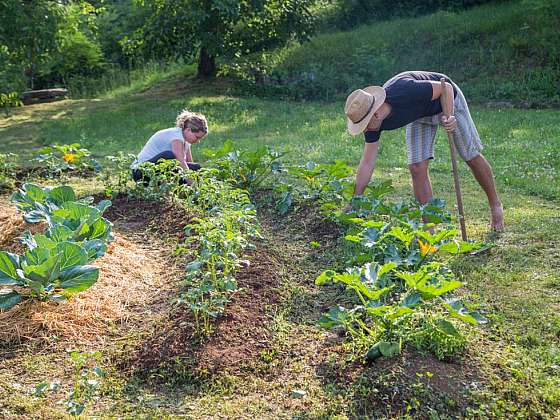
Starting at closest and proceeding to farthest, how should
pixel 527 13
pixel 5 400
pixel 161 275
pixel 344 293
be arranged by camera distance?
pixel 5 400 < pixel 344 293 < pixel 161 275 < pixel 527 13

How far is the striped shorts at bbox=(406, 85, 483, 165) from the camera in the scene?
528 centimetres

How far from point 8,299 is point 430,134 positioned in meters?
3.25

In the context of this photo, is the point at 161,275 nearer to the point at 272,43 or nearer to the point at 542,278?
the point at 542,278

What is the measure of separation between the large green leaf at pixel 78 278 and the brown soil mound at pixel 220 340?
0.53m

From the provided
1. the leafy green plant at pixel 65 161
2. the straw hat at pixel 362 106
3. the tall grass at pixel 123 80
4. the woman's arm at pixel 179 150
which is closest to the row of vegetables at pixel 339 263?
the straw hat at pixel 362 106

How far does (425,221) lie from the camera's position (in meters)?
5.20

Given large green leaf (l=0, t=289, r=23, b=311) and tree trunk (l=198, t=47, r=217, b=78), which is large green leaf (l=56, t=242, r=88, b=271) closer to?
large green leaf (l=0, t=289, r=23, b=311)

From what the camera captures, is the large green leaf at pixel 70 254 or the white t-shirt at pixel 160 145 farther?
the white t-shirt at pixel 160 145

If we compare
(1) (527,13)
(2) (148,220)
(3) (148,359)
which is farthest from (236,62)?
(3) (148,359)

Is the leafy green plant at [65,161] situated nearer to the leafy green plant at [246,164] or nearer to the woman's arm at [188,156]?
the woman's arm at [188,156]

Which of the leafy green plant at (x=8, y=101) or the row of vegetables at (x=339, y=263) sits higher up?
the leafy green plant at (x=8, y=101)

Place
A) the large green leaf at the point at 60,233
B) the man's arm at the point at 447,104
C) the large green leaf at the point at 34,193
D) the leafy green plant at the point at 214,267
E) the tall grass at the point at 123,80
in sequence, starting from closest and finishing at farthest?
the leafy green plant at the point at 214,267 < the large green leaf at the point at 60,233 < the man's arm at the point at 447,104 < the large green leaf at the point at 34,193 < the tall grass at the point at 123,80

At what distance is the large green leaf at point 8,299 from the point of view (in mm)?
4070

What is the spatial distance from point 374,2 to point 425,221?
14.2m
